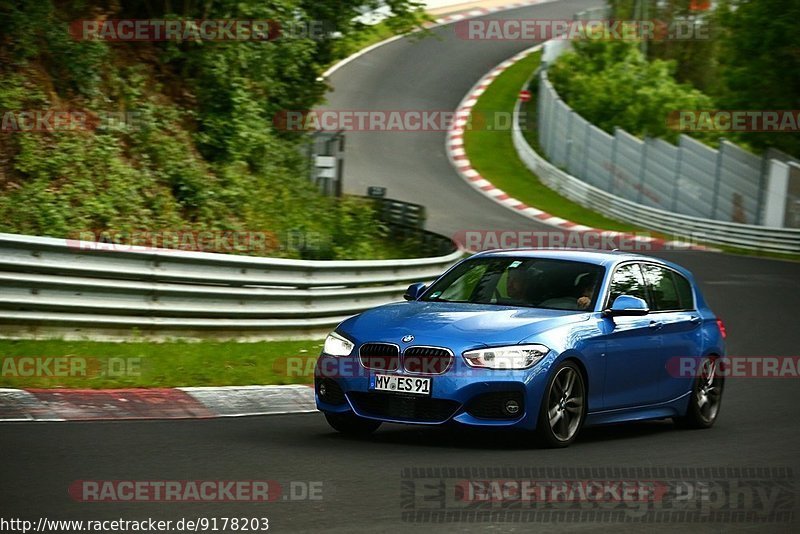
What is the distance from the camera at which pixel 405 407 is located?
8852 millimetres

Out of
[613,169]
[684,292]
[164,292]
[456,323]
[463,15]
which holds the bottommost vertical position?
[164,292]

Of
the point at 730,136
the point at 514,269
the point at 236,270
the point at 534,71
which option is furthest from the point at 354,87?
the point at 514,269

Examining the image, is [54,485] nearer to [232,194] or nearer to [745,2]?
[232,194]

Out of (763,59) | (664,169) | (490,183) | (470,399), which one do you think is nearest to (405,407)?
(470,399)

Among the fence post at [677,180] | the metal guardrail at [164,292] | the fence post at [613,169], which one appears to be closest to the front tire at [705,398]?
the metal guardrail at [164,292]

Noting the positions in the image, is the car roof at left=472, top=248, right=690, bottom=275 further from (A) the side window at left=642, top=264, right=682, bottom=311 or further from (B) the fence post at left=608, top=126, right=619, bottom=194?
(B) the fence post at left=608, top=126, right=619, bottom=194

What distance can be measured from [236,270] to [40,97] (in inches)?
172

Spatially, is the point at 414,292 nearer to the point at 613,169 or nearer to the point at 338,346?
the point at 338,346

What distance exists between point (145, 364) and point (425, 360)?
3744 millimetres

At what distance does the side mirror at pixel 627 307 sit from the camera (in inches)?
383

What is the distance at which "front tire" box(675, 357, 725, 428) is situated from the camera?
36.5 ft

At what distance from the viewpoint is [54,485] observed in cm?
693

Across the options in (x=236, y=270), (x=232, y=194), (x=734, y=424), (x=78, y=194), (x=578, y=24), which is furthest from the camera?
(x=578, y=24)

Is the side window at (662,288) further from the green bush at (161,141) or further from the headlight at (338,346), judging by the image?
the green bush at (161,141)
